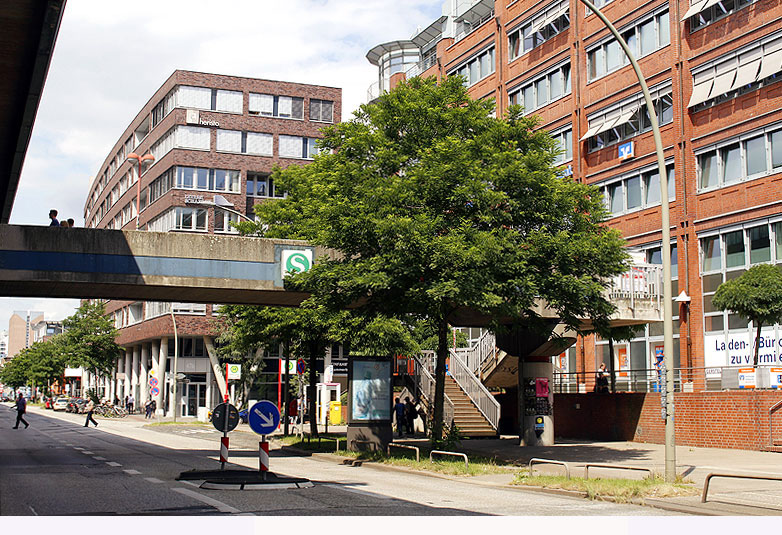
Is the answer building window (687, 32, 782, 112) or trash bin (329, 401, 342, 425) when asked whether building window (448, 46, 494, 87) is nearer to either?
building window (687, 32, 782, 112)

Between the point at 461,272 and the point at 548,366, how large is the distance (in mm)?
10075

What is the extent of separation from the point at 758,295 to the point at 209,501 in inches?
739

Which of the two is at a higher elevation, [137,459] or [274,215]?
[274,215]

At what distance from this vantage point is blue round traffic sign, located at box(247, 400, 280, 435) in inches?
636

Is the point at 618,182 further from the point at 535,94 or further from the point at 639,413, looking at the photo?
the point at 639,413

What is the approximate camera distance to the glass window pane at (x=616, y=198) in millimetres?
40531

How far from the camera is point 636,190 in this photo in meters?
39.6

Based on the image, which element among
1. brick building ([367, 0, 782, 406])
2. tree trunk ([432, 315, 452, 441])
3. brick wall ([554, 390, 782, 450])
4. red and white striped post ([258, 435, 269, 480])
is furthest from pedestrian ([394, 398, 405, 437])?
red and white striped post ([258, 435, 269, 480])

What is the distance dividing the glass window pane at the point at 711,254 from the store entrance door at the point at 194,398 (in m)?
44.0

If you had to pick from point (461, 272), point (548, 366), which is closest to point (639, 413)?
point (548, 366)

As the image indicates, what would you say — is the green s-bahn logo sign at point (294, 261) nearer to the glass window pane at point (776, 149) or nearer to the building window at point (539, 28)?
the glass window pane at point (776, 149)

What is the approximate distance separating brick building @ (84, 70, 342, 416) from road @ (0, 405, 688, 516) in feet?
142

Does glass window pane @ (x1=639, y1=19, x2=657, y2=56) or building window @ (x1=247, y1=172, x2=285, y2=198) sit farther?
building window @ (x1=247, y1=172, x2=285, y2=198)

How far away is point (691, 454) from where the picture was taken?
2453 cm
